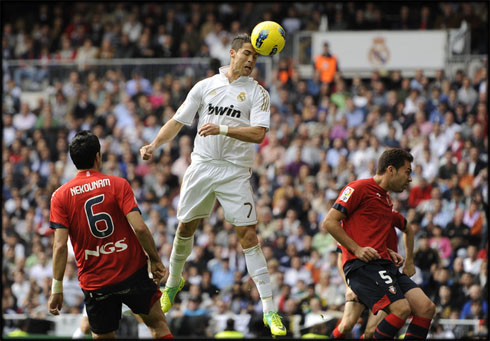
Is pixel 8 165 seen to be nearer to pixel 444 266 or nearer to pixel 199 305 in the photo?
pixel 199 305

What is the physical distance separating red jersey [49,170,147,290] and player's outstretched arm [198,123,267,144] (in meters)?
1.27

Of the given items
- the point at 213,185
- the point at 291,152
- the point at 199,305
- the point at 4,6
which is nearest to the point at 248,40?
the point at 213,185

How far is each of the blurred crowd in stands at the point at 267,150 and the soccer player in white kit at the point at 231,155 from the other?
4.43 metres

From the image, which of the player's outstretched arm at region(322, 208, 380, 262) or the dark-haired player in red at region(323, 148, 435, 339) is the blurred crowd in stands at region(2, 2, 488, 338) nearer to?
the dark-haired player in red at region(323, 148, 435, 339)

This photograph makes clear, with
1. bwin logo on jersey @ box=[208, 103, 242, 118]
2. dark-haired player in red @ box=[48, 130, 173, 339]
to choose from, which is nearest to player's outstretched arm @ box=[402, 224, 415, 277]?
bwin logo on jersey @ box=[208, 103, 242, 118]

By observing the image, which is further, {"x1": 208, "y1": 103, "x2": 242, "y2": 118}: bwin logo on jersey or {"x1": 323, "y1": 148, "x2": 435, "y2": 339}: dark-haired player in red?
{"x1": 208, "y1": 103, "x2": 242, "y2": 118}: bwin logo on jersey

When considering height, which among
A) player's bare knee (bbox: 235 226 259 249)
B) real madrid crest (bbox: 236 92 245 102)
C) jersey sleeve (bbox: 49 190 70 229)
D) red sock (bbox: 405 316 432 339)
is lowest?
red sock (bbox: 405 316 432 339)

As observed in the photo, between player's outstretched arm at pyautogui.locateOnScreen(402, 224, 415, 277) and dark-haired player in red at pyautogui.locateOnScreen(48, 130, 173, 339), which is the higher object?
dark-haired player in red at pyautogui.locateOnScreen(48, 130, 173, 339)

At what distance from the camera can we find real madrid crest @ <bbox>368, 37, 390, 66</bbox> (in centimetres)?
2167

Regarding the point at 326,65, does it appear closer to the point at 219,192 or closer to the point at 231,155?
the point at 231,155

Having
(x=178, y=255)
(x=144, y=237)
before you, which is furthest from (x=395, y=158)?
(x=178, y=255)

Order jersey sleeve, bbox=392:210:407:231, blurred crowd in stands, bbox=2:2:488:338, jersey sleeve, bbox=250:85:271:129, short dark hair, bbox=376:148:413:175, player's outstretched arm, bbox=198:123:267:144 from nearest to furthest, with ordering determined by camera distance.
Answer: short dark hair, bbox=376:148:413:175
player's outstretched arm, bbox=198:123:267:144
jersey sleeve, bbox=250:85:271:129
jersey sleeve, bbox=392:210:407:231
blurred crowd in stands, bbox=2:2:488:338

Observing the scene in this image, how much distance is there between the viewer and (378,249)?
874 cm

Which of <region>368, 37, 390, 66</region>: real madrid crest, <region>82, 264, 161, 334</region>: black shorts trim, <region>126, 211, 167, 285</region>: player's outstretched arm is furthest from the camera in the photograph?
<region>368, 37, 390, 66</region>: real madrid crest
